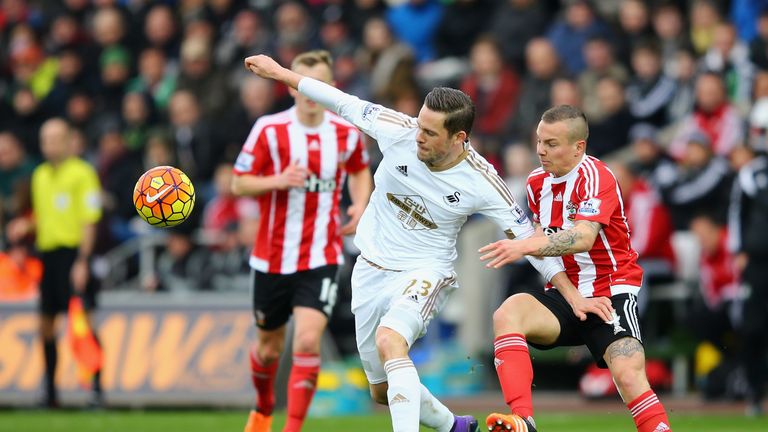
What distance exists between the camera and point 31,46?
20.8m

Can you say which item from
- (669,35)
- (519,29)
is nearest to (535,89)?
(519,29)

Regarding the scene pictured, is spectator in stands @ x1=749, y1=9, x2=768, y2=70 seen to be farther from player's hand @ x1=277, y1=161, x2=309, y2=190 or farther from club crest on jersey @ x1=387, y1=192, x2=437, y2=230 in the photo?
club crest on jersey @ x1=387, y1=192, x2=437, y2=230

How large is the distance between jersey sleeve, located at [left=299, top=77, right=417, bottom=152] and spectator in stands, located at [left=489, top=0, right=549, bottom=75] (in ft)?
28.8

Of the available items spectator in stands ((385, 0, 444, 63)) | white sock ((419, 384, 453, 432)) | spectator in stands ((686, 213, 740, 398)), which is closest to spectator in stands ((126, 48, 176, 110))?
spectator in stands ((385, 0, 444, 63))

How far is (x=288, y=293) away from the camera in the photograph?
962cm

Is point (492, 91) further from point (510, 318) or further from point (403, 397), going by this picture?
point (403, 397)

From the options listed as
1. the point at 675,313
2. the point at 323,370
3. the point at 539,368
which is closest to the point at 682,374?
the point at 675,313

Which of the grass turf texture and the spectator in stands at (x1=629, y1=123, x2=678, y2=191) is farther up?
the spectator in stands at (x1=629, y1=123, x2=678, y2=191)

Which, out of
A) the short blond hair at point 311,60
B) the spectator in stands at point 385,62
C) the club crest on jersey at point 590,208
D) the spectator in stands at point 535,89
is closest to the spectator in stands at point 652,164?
the spectator in stands at point 535,89

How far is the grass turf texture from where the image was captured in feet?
37.1

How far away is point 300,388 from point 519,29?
8619 millimetres

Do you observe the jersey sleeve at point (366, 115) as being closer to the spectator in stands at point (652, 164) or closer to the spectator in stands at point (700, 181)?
the spectator in stands at point (700, 181)

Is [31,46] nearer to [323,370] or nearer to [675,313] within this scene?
[323,370]

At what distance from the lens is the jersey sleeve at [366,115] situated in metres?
7.94
